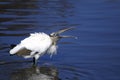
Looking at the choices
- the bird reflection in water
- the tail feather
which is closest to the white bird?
the tail feather

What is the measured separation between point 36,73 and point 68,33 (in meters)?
3.86

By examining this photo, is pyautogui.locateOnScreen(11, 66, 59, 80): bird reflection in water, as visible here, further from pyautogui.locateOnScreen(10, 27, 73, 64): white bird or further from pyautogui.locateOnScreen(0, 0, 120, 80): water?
pyautogui.locateOnScreen(10, 27, 73, 64): white bird

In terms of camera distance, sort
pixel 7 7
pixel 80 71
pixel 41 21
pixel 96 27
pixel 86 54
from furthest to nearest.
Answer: pixel 7 7 < pixel 41 21 < pixel 96 27 < pixel 86 54 < pixel 80 71

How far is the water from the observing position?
12.8 meters

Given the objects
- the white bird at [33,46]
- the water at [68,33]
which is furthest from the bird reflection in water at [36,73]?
the white bird at [33,46]

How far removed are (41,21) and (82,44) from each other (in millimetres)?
3663

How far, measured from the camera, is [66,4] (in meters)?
22.1

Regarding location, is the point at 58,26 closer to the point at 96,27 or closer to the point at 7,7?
the point at 96,27

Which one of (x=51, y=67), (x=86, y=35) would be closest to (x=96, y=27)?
(x=86, y=35)

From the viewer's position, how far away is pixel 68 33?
1666cm

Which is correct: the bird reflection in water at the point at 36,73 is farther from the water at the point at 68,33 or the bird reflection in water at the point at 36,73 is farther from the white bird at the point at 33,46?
the white bird at the point at 33,46

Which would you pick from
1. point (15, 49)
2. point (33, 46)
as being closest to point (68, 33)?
point (33, 46)

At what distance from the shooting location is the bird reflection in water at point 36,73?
41.0ft

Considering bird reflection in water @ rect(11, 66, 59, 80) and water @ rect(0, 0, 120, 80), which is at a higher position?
water @ rect(0, 0, 120, 80)
